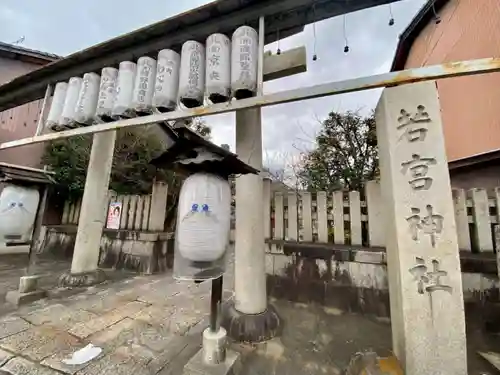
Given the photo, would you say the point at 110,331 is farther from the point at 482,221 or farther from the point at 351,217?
the point at 482,221

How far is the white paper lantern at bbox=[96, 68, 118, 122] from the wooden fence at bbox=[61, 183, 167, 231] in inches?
141

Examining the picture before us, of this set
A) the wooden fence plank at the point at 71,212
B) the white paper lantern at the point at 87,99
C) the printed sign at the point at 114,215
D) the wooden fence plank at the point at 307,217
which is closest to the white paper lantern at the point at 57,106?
the white paper lantern at the point at 87,99

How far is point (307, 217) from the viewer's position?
5.04 meters

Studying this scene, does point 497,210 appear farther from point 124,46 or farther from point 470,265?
point 124,46

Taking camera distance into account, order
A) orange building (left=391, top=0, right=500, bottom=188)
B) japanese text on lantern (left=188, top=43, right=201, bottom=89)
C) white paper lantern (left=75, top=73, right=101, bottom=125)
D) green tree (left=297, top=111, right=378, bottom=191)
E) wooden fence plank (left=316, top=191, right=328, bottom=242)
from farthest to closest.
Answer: green tree (left=297, top=111, right=378, bottom=191)
orange building (left=391, top=0, right=500, bottom=188)
wooden fence plank (left=316, top=191, right=328, bottom=242)
white paper lantern (left=75, top=73, right=101, bottom=125)
japanese text on lantern (left=188, top=43, right=201, bottom=89)

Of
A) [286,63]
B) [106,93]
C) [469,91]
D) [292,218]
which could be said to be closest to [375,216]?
[292,218]

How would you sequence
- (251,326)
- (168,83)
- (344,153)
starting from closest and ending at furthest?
1. (168,83)
2. (251,326)
3. (344,153)

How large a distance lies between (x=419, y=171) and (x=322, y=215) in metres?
2.57

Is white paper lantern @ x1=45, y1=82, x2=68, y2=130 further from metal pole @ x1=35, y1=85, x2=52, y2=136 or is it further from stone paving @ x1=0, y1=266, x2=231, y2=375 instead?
stone paving @ x1=0, y1=266, x2=231, y2=375

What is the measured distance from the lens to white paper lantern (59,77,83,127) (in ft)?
12.6

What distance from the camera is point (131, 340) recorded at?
10.4 feet

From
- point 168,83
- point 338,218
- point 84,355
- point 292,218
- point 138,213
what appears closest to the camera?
point 84,355

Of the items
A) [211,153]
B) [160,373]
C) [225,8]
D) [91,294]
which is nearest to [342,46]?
[225,8]

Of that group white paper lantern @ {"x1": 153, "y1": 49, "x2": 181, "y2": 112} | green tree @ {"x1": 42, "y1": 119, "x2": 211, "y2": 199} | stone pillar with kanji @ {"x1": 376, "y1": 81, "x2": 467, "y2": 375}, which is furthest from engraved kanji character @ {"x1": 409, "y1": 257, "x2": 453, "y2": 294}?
green tree @ {"x1": 42, "y1": 119, "x2": 211, "y2": 199}
